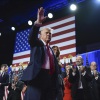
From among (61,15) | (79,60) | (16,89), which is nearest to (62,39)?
(61,15)

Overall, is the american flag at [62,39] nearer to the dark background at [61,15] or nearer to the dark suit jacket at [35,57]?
the dark background at [61,15]

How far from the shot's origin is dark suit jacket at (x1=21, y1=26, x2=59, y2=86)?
2.19 m

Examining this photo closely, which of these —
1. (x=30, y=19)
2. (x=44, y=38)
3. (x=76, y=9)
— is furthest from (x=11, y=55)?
(x=44, y=38)

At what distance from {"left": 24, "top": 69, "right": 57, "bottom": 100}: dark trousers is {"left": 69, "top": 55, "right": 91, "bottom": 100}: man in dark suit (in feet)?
6.25

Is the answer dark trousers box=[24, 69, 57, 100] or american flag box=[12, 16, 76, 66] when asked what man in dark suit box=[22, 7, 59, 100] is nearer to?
dark trousers box=[24, 69, 57, 100]

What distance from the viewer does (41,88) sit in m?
2.22

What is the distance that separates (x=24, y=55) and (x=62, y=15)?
6.95 feet

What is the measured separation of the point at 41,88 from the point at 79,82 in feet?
6.93

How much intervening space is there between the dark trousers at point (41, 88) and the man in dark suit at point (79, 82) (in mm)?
1904

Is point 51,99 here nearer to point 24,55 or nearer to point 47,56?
point 47,56

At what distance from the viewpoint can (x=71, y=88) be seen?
4.29 m

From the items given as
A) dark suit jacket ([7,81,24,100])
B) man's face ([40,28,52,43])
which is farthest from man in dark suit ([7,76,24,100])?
man's face ([40,28,52,43])

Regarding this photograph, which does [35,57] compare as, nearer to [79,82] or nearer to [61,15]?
[79,82]

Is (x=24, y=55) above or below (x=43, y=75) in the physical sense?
above
